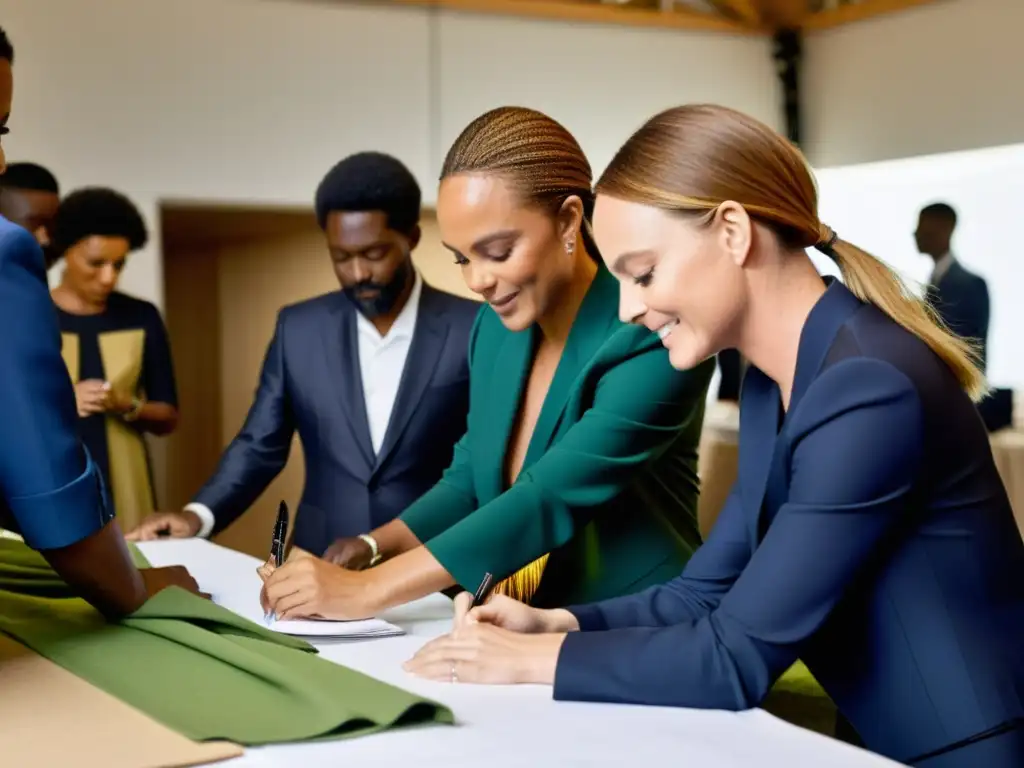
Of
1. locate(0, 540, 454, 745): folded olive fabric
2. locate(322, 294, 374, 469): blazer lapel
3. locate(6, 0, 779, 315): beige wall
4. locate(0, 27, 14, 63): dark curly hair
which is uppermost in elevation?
locate(6, 0, 779, 315): beige wall

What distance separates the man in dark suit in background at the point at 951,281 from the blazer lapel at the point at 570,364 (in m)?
3.14

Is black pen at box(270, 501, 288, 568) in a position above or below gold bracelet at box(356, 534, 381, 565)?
above

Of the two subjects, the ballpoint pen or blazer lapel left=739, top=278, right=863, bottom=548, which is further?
the ballpoint pen

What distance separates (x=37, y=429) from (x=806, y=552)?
30.5 inches

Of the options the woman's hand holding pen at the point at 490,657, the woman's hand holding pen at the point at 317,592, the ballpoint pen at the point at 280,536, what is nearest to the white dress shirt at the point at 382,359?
the ballpoint pen at the point at 280,536

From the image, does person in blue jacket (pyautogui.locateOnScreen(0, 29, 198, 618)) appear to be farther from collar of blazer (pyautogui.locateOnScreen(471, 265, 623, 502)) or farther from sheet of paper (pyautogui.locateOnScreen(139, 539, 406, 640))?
collar of blazer (pyautogui.locateOnScreen(471, 265, 623, 502))

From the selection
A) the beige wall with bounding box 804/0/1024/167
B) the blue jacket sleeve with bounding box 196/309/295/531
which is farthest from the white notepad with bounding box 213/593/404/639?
the beige wall with bounding box 804/0/1024/167

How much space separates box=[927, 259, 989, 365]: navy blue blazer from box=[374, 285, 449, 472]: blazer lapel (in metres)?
2.61

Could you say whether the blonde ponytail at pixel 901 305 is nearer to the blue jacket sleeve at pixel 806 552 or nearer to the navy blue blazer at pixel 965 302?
the blue jacket sleeve at pixel 806 552

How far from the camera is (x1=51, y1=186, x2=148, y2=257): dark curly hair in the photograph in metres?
4.24

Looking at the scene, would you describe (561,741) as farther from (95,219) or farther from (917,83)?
(917,83)

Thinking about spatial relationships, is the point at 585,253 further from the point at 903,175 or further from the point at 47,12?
the point at 903,175

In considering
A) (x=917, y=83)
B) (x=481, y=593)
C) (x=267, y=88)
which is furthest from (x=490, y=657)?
(x=917, y=83)

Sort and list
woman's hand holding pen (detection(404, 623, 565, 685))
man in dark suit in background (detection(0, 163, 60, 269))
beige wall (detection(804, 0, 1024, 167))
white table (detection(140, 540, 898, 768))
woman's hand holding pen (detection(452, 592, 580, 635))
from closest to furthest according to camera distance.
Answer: white table (detection(140, 540, 898, 768)) < woman's hand holding pen (detection(404, 623, 565, 685)) < woman's hand holding pen (detection(452, 592, 580, 635)) < man in dark suit in background (detection(0, 163, 60, 269)) < beige wall (detection(804, 0, 1024, 167))
